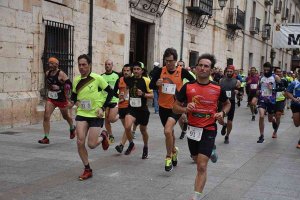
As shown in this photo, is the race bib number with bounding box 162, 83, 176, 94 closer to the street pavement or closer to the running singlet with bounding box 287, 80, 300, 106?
the street pavement

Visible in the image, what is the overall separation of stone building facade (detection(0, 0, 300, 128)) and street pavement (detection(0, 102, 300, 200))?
4.92 ft

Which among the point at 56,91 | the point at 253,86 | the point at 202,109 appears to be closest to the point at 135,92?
the point at 56,91

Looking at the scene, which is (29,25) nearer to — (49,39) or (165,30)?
(49,39)

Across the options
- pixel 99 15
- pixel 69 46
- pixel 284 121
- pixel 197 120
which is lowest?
pixel 284 121

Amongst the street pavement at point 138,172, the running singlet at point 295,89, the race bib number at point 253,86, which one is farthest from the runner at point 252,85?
the running singlet at point 295,89

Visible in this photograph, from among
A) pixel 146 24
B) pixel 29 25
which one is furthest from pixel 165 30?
pixel 29 25

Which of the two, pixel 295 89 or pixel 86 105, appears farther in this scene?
pixel 295 89

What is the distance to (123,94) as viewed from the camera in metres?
7.61

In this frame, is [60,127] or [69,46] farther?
[69,46]

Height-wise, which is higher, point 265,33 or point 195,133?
point 265,33

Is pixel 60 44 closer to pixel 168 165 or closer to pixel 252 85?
pixel 168 165

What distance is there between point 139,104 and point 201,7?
1389 cm

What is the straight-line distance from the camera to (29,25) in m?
10.4

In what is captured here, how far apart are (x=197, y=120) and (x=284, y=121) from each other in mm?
10505
